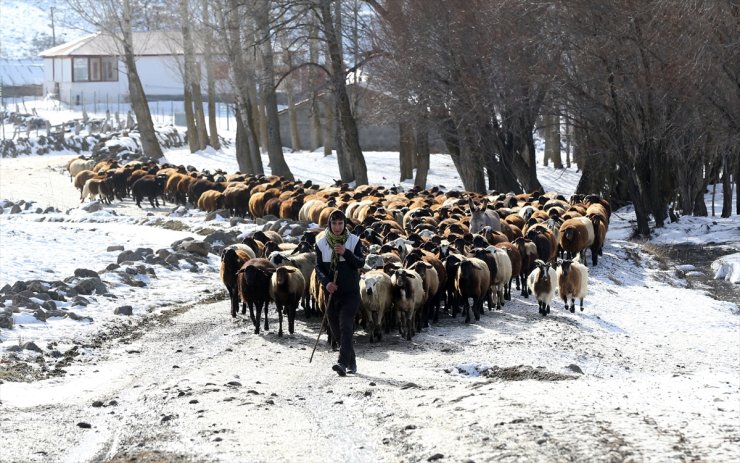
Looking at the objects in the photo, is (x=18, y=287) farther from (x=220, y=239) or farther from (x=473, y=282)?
(x=473, y=282)

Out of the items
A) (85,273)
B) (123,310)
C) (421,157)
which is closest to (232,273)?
(123,310)

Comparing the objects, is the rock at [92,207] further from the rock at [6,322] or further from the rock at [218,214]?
the rock at [6,322]

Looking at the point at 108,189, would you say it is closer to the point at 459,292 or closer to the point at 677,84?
the point at 677,84

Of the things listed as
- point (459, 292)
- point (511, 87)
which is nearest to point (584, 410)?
point (459, 292)

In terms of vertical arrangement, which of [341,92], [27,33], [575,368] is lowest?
[575,368]

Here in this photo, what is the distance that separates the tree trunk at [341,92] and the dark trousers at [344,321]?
23642 millimetres

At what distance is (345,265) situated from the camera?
12984 mm

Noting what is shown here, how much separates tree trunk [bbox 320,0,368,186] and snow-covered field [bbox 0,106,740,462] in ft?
50.8

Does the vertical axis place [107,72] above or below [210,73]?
above

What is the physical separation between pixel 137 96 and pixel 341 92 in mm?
15279

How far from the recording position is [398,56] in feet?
117

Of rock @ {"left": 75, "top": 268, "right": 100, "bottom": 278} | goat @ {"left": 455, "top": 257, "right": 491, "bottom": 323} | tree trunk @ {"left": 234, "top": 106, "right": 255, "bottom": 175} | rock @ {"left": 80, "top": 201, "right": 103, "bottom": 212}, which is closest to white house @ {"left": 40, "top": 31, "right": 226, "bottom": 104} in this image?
tree trunk @ {"left": 234, "top": 106, "right": 255, "bottom": 175}

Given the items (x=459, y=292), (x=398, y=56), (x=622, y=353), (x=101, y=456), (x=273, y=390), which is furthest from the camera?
(x=398, y=56)

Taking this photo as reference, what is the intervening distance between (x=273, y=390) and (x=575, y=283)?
7.82 meters
